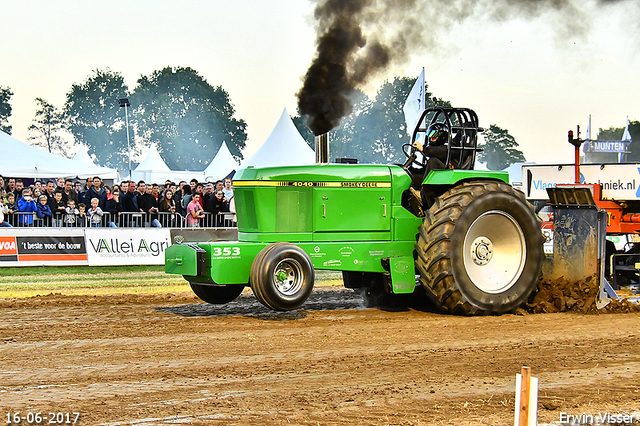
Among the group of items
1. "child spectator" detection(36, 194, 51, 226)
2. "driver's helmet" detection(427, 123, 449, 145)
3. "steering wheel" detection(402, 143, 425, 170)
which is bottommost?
"child spectator" detection(36, 194, 51, 226)

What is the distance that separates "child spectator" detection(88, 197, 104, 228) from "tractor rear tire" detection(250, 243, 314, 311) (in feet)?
23.8

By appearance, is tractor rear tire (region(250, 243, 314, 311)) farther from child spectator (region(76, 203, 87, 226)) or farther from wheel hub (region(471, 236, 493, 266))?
child spectator (region(76, 203, 87, 226))

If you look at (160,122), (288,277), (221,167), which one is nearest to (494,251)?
(288,277)

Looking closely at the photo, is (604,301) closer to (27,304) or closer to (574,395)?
(574,395)

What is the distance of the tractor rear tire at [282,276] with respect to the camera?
7.59 metres

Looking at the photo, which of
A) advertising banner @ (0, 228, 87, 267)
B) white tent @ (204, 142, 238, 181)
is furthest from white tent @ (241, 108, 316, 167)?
advertising banner @ (0, 228, 87, 267)

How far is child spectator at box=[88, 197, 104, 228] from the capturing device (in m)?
14.1

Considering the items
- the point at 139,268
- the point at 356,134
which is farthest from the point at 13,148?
the point at 356,134

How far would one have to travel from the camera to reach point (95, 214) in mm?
14086

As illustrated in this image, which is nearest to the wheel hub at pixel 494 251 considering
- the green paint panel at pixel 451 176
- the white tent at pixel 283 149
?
the green paint panel at pixel 451 176

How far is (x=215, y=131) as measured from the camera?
82312 millimetres

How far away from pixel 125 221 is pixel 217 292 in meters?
6.02

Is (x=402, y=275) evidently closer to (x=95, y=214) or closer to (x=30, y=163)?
(x=95, y=214)

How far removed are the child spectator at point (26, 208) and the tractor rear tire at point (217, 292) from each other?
6200mm
